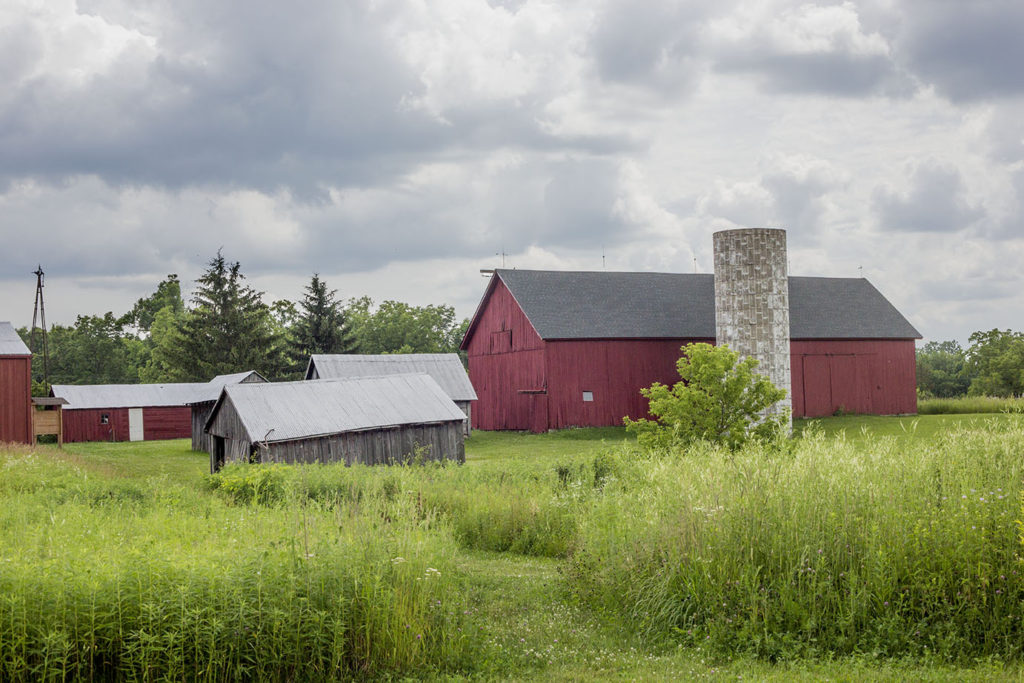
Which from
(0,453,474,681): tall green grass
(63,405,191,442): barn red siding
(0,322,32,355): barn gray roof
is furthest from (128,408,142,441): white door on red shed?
(0,453,474,681): tall green grass

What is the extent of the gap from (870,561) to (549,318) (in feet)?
96.3

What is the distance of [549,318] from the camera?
121 ft

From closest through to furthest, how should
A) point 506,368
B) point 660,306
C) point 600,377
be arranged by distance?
point 600,377 < point 506,368 < point 660,306

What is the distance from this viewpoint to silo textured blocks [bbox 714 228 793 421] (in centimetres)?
3225

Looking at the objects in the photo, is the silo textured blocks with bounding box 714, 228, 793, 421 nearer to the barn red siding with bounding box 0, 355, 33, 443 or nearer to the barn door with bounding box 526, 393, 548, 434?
the barn door with bounding box 526, 393, 548, 434

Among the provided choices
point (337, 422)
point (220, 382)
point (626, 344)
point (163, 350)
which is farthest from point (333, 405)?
point (163, 350)

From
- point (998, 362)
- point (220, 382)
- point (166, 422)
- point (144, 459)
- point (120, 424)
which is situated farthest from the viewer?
point (998, 362)

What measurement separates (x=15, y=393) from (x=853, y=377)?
3437 centimetres

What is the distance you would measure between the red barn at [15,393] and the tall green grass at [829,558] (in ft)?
86.4

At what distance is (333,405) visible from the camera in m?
22.9

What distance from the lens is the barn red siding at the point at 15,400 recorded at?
29.7 metres

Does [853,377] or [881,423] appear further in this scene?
[853,377]

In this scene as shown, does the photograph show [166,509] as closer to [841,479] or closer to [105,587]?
[105,587]

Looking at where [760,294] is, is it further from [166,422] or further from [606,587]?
[166,422]
